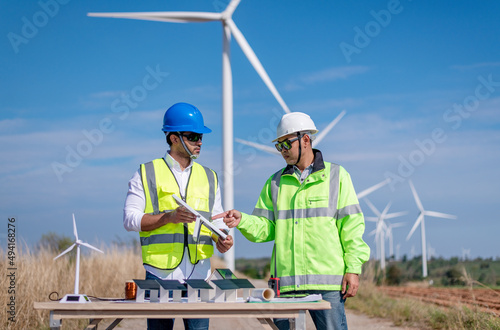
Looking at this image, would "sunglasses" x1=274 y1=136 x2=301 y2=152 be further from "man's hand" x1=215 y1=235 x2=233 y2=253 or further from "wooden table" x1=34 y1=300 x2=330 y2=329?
"wooden table" x1=34 y1=300 x2=330 y2=329

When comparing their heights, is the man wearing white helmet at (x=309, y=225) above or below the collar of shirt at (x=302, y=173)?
below

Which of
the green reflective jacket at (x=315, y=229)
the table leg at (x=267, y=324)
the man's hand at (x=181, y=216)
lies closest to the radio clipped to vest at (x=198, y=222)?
the man's hand at (x=181, y=216)

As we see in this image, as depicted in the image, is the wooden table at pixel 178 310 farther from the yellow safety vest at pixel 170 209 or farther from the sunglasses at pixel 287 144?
the sunglasses at pixel 287 144

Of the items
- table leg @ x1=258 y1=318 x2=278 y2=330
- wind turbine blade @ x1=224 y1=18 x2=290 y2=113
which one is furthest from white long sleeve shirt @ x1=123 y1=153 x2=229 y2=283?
wind turbine blade @ x1=224 y1=18 x2=290 y2=113

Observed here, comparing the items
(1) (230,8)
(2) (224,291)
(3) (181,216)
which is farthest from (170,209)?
(1) (230,8)

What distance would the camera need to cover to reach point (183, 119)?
204 inches

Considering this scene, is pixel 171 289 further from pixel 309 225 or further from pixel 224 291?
pixel 309 225

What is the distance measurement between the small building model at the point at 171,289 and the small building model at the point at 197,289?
0.08 m

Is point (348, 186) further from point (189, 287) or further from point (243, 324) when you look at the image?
point (243, 324)

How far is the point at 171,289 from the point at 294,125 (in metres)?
1.76

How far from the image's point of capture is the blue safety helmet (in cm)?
518

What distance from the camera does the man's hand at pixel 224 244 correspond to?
16.1 ft

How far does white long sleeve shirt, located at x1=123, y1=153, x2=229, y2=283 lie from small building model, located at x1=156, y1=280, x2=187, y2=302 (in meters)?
0.38

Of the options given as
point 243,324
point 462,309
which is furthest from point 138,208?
point 462,309
